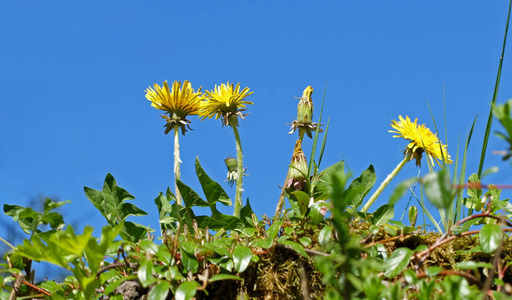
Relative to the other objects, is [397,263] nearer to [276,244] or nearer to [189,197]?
[276,244]

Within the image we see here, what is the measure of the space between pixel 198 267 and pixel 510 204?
3.67ft

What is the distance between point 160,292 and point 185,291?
0.06m

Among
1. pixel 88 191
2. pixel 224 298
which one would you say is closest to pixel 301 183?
pixel 224 298

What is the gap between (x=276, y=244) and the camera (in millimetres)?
1594

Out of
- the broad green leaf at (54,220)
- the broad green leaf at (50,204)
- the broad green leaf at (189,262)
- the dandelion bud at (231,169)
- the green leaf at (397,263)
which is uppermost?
the dandelion bud at (231,169)

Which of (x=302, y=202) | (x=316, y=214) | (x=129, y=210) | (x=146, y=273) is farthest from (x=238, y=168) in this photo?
(x=146, y=273)

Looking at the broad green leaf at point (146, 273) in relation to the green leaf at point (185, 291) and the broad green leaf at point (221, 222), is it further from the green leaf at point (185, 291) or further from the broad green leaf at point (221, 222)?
the broad green leaf at point (221, 222)

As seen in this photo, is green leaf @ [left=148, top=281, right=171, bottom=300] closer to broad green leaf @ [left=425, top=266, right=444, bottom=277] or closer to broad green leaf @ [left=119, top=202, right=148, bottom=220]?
broad green leaf @ [left=425, top=266, right=444, bottom=277]

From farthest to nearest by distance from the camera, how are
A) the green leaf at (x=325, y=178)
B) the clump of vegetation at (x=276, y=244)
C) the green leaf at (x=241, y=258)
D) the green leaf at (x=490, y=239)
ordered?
the green leaf at (x=325, y=178) → the green leaf at (x=241, y=258) → the green leaf at (x=490, y=239) → the clump of vegetation at (x=276, y=244)

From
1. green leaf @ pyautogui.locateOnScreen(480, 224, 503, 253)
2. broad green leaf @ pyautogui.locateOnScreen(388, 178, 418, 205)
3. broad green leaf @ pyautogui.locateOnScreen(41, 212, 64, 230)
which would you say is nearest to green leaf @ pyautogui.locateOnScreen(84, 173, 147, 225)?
broad green leaf @ pyautogui.locateOnScreen(41, 212, 64, 230)

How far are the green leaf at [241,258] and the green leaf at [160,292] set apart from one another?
0.20m

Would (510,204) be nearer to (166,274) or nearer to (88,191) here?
(166,274)

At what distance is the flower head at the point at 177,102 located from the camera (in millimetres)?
→ 2455

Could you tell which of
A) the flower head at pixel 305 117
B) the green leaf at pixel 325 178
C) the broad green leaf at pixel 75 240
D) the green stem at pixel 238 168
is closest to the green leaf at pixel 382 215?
the green leaf at pixel 325 178
